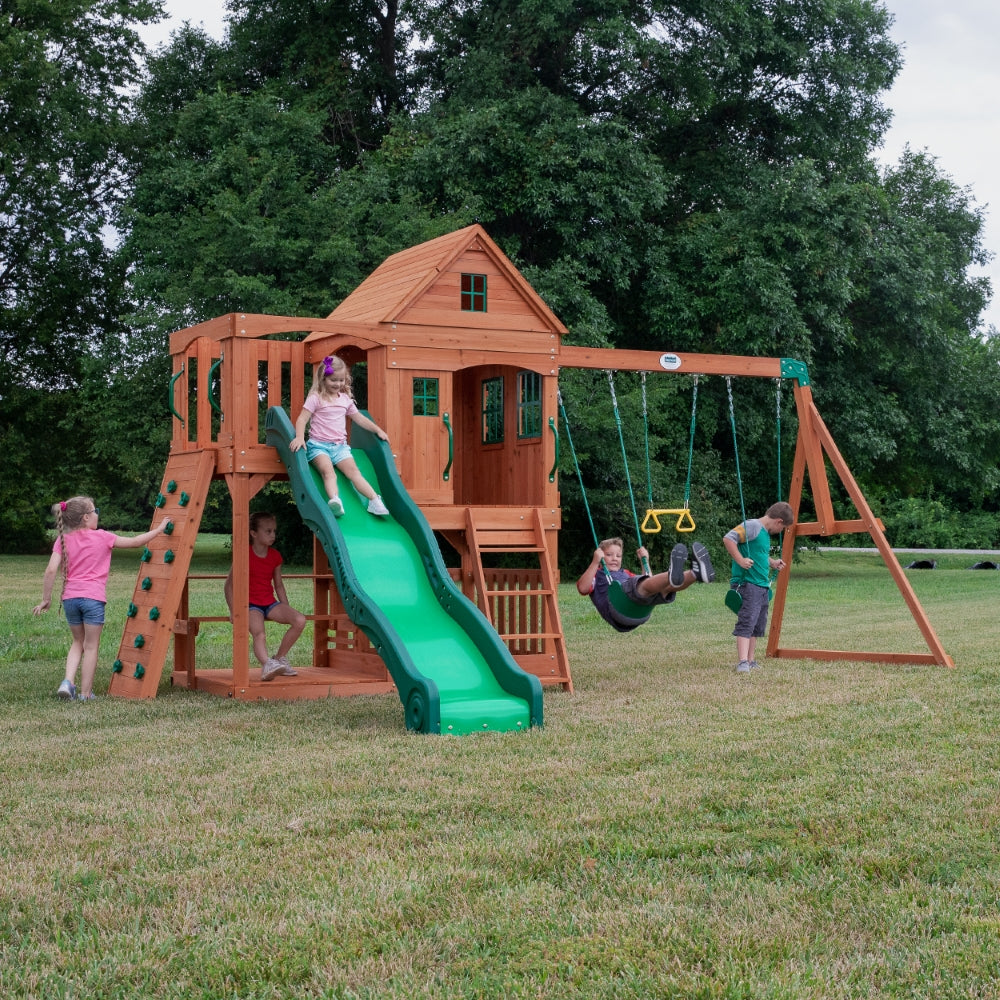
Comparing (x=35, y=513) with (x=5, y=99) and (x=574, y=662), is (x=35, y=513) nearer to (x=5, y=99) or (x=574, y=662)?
(x=5, y=99)

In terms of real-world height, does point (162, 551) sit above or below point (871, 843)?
above

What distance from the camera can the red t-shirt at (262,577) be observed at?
10766 millimetres

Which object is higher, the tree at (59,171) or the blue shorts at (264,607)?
the tree at (59,171)

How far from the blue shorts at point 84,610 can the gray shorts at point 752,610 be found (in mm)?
5554

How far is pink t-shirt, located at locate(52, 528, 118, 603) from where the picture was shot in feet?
32.2

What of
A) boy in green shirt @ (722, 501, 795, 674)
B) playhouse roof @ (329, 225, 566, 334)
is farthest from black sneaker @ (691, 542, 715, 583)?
playhouse roof @ (329, 225, 566, 334)

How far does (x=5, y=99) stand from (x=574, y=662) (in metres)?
24.9

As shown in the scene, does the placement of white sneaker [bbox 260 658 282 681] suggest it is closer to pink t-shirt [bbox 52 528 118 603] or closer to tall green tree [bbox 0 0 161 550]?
pink t-shirt [bbox 52 528 118 603]

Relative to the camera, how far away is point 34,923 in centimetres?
418

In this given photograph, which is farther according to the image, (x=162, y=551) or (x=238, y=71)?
(x=238, y=71)

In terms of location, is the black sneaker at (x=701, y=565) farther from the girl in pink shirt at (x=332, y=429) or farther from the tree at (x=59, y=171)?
the tree at (x=59, y=171)

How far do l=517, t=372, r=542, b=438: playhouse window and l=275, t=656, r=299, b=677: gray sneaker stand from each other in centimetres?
312

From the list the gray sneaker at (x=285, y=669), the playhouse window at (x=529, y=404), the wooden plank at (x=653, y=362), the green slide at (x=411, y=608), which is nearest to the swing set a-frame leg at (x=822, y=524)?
the wooden plank at (x=653, y=362)

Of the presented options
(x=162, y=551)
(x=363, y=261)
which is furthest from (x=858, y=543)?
(x=162, y=551)
